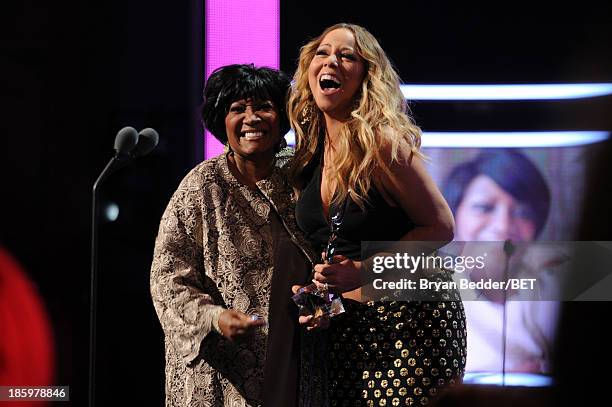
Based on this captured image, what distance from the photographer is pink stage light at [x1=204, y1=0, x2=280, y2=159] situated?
283 cm

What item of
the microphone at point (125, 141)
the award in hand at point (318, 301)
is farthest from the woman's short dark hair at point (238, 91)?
the microphone at point (125, 141)

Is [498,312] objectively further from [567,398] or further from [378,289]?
[567,398]

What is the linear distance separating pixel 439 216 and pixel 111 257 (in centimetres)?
145

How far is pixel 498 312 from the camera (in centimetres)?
275

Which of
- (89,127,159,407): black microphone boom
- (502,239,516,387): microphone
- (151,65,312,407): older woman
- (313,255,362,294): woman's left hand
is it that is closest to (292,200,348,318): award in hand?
(313,255,362,294): woman's left hand

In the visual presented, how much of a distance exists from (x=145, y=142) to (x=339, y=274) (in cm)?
120

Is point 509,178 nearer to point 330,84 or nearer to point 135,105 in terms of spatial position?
point 330,84

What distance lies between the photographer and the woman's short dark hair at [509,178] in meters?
2.78

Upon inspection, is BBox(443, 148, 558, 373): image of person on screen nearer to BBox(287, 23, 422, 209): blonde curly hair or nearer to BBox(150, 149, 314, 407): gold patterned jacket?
BBox(287, 23, 422, 209): blonde curly hair

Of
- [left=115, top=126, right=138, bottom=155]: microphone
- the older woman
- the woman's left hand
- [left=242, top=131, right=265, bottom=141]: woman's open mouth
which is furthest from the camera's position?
[left=115, top=126, right=138, bottom=155]: microphone

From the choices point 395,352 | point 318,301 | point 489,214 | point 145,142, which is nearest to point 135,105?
point 145,142

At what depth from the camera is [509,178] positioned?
2803 millimetres

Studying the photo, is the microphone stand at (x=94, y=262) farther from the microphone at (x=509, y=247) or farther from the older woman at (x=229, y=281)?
the microphone at (x=509, y=247)

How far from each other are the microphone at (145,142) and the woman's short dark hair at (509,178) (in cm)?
96
